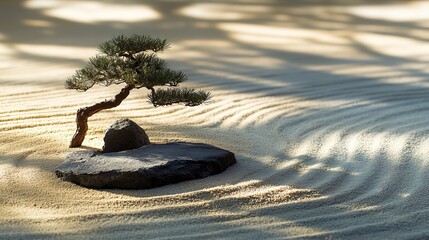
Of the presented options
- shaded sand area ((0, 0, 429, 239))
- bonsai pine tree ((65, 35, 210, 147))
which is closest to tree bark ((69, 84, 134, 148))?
shaded sand area ((0, 0, 429, 239))

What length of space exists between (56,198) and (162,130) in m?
1.05

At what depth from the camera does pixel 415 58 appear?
632 centimetres

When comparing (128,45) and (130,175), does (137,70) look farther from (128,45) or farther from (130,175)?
(130,175)

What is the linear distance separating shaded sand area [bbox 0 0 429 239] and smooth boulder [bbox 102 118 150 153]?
239 mm

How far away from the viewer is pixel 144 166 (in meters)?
3.36

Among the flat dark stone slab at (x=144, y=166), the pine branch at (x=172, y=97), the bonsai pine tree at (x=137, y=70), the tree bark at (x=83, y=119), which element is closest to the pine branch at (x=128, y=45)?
the bonsai pine tree at (x=137, y=70)

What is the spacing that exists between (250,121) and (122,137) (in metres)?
1.01

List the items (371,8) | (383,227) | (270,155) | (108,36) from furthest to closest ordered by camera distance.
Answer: (371,8), (108,36), (270,155), (383,227)

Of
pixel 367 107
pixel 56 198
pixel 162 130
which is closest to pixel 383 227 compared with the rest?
pixel 56 198

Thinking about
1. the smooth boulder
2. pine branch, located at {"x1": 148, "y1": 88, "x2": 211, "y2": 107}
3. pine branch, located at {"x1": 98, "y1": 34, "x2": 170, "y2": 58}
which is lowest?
the smooth boulder

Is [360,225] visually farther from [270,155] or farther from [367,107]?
[367,107]

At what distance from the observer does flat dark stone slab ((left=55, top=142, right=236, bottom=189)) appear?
11.0 feet

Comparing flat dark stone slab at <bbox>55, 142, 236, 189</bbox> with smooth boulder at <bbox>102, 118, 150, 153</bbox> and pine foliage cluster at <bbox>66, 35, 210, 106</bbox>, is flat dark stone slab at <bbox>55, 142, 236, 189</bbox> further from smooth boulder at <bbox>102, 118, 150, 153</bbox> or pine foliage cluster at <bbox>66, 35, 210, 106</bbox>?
pine foliage cluster at <bbox>66, 35, 210, 106</bbox>

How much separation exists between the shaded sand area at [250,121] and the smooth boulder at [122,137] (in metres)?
0.24
